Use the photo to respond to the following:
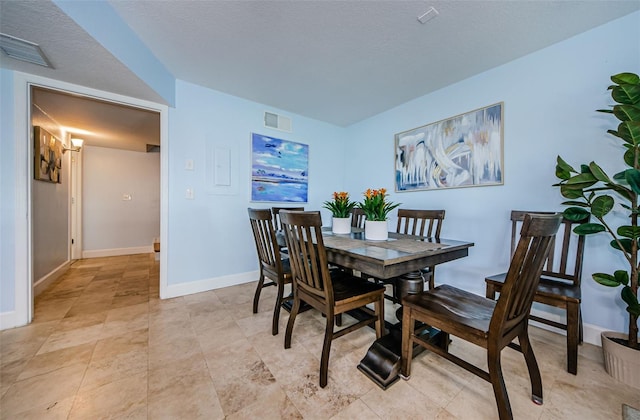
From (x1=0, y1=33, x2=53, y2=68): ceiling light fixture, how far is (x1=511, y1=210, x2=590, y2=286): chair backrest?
12.7 ft

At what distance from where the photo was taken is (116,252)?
4562mm

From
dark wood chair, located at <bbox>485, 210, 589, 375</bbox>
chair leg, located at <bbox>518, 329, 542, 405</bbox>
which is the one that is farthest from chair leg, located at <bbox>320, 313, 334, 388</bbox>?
dark wood chair, located at <bbox>485, 210, 589, 375</bbox>

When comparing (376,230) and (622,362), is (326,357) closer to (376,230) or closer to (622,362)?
(376,230)

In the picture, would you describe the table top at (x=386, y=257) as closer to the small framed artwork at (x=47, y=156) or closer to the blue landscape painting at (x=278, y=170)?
the blue landscape painting at (x=278, y=170)

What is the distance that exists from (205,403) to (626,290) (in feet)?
8.24

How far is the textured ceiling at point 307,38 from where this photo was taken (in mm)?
1562

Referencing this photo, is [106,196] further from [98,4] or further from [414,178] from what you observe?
[414,178]

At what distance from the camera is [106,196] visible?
14.7 ft

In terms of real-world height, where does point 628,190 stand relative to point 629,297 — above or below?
above

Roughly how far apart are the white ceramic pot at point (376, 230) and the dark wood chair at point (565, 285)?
2.77 feet

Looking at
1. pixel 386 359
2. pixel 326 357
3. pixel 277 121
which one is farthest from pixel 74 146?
pixel 386 359

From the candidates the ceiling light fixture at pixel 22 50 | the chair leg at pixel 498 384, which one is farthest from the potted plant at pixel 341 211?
the ceiling light fixture at pixel 22 50

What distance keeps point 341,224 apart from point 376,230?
1.31 ft

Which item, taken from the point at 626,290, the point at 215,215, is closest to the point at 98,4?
the point at 215,215
